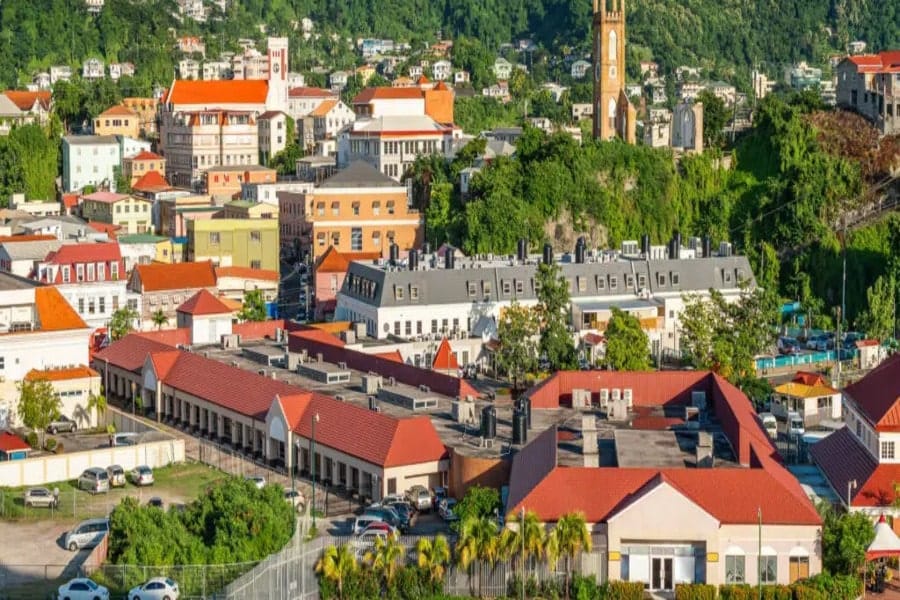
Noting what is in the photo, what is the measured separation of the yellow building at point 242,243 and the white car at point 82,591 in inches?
1760

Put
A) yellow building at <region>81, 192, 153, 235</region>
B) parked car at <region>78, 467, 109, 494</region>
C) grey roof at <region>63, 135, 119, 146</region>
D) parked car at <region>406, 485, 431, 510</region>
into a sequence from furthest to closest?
grey roof at <region>63, 135, 119, 146</region>, yellow building at <region>81, 192, 153, 235</region>, parked car at <region>78, 467, 109, 494</region>, parked car at <region>406, 485, 431, 510</region>

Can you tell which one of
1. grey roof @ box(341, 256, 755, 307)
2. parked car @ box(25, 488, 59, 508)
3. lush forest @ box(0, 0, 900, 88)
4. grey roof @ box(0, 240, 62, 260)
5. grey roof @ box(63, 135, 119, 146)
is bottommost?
parked car @ box(25, 488, 59, 508)

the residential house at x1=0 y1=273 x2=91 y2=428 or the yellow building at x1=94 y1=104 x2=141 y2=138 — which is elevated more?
the yellow building at x1=94 y1=104 x2=141 y2=138

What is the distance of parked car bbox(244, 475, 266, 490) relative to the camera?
40237 mm

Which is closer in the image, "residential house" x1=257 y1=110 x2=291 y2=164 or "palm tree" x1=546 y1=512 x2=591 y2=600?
"palm tree" x1=546 y1=512 x2=591 y2=600

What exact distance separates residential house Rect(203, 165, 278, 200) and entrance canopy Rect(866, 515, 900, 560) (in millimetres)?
63161

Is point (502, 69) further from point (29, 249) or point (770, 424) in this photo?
point (770, 424)

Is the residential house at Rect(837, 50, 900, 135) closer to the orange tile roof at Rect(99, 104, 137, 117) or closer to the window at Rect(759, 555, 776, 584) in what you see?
the orange tile roof at Rect(99, 104, 137, 117)

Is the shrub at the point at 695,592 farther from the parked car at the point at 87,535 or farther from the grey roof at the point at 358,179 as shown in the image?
the grey roof at the point at 358,179

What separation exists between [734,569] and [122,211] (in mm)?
58224

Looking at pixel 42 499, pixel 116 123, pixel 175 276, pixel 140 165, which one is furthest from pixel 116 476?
pixel 116 123

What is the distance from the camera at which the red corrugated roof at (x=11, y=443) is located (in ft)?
159

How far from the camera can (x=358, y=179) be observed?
267 feet

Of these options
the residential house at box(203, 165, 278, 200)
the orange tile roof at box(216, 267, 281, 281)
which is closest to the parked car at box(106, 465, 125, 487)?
the orange tile roof at box(216, 267, 281, 281)
